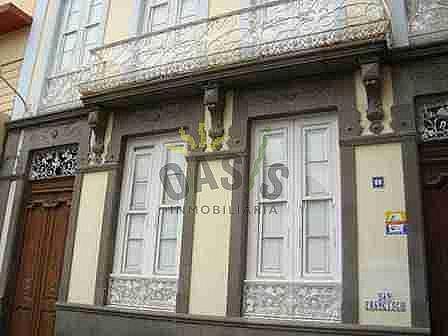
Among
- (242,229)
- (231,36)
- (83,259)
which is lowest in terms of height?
(83,259)

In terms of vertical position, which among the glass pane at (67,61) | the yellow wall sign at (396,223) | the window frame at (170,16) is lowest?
the yellow wall sign at (396,223)

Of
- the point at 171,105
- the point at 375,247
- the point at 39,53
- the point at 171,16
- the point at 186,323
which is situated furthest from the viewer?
the point at 39,53

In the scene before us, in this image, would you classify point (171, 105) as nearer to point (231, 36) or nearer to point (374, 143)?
point (231, 36)

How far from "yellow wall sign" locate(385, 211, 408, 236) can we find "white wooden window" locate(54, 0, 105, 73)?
19.7 ft

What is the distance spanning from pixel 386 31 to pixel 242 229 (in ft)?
10.0

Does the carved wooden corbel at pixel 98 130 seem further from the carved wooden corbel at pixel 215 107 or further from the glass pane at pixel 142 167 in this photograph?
the carved wooden corbel at pixel 215 107

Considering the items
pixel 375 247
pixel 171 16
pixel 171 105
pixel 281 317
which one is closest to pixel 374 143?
pixel 375 247

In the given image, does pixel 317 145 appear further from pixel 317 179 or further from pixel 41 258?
pixel 41 258

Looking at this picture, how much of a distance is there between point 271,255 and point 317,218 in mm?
765

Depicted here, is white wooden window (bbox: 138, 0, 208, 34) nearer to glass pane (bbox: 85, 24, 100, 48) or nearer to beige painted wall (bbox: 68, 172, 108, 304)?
glass pane (bbox: 85, 24, 100, 48)

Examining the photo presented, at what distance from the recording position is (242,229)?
5.89m

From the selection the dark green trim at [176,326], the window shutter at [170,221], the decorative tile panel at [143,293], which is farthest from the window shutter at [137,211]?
the dark green trim at [176,326]

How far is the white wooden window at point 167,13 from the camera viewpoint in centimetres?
734

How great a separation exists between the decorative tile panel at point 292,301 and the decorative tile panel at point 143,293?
115 centimetres
